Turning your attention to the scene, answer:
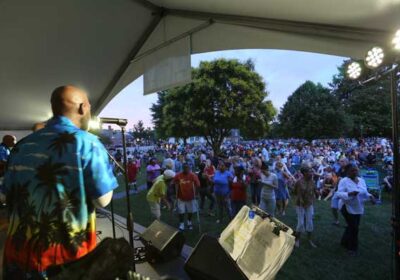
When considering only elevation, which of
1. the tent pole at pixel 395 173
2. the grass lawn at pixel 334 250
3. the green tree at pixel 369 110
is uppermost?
the green tree at pixel 369 110

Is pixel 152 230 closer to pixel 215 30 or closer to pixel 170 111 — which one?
pixel 215 30

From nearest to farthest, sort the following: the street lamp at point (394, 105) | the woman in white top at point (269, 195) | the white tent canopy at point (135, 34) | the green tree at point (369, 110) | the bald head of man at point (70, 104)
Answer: the bald head of man at point (70, 104), the street lamp at point (394, 105), the white tent canopy at point (135, 34), the woman in white top at point (269, 195), the green tree at point (369, 110)

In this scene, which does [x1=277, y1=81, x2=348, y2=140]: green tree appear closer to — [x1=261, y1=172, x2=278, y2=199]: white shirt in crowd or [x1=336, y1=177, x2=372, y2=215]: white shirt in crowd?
[x1=261, y1=172, x2=278, y2=199]: white shirt in crowd

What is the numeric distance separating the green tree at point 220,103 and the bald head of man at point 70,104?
1711 centimetres

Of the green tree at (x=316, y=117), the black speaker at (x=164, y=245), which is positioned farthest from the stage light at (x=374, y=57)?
the green tree at (x=316, y=117)

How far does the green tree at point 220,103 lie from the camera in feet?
61.5

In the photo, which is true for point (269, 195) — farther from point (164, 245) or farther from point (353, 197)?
point (164, 245)

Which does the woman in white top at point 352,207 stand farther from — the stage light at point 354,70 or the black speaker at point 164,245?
the black speaker at point 164,245

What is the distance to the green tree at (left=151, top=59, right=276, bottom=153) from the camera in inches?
738

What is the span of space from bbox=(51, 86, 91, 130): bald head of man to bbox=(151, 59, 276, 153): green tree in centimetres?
1711

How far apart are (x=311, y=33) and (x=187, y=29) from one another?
2.08 m

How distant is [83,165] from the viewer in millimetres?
1409

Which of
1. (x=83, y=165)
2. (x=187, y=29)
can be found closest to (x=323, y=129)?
(x=187, y=29)

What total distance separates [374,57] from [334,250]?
3.99 m
